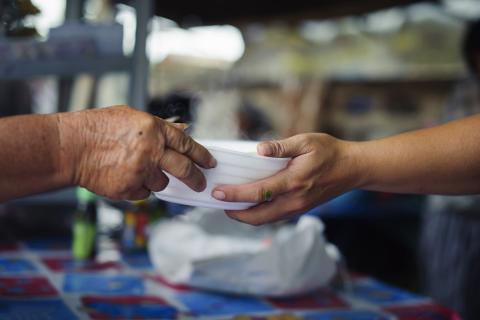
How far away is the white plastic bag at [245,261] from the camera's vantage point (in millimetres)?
1560

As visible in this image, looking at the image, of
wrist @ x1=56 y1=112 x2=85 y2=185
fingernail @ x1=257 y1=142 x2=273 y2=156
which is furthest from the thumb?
wrist @ x1=56 y1=112 x2=85 y2=185

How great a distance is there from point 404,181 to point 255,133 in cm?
437

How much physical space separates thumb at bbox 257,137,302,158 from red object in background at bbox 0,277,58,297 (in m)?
0.73

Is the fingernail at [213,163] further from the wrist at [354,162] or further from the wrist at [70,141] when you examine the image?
the wrist at [354,162]

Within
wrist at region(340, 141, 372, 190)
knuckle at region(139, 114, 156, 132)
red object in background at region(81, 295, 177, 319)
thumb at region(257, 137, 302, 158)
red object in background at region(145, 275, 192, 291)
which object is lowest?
red object in background at region(145, 275, 192, 291)

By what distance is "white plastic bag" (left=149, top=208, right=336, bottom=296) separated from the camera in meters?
1.56

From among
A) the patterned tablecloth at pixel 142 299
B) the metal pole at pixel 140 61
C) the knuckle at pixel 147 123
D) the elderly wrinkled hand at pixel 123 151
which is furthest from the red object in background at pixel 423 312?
the metal pole at pixel 140 61

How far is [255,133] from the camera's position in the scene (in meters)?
5.74

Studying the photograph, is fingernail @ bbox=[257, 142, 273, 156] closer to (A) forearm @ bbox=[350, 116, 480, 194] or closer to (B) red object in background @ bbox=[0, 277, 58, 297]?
(A) forearm @ bbox=[350, 116, 480, 194]

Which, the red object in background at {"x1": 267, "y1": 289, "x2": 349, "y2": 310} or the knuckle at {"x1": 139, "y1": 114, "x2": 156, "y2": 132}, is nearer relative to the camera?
the knuckle at {"x1": 139, "y1": 114, "x2": 156, "y2": 132}

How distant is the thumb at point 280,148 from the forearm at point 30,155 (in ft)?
1.33

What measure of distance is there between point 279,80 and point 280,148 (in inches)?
266

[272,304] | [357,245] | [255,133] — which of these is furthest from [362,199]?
[272,304]

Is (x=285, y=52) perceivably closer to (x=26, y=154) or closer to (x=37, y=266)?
(x=37, y=266)
